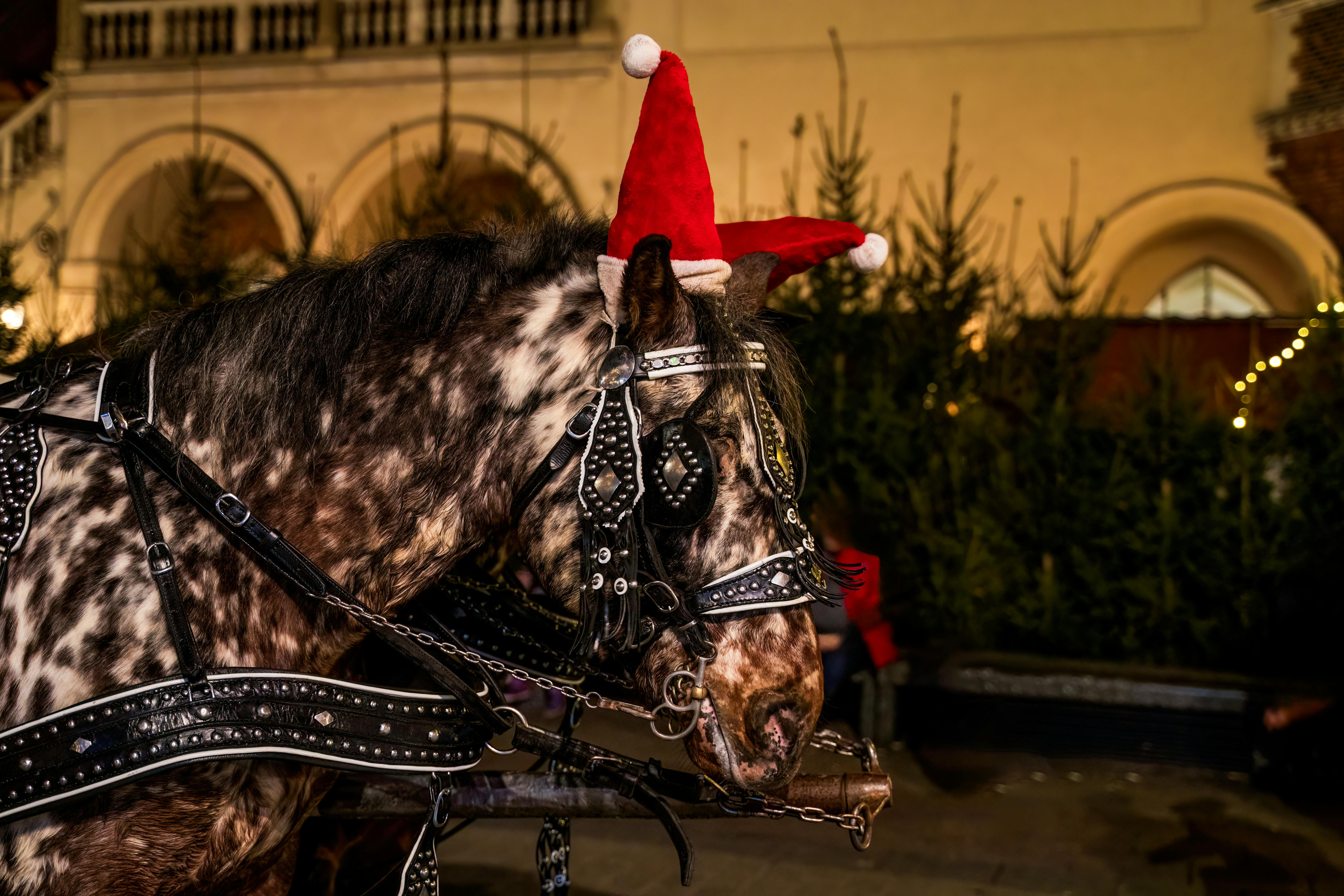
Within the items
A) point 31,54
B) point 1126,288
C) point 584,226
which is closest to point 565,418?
point 584,226

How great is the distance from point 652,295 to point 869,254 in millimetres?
649

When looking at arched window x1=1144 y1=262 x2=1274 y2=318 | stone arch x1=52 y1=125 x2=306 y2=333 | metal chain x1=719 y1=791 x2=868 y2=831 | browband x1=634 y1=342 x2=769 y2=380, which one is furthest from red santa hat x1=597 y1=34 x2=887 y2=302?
stone arch x1=52 y1=125 x2=306 y2=333

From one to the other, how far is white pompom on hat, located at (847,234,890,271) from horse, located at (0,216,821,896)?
0.29m

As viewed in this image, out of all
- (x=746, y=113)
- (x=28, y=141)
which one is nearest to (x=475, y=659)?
(x=746, y=113)

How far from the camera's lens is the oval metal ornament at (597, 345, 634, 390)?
168cm

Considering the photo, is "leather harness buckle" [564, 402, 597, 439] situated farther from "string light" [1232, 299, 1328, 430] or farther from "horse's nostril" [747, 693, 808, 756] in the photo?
"string light" [1232, 299, 1328, 430]

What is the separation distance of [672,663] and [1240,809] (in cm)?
456

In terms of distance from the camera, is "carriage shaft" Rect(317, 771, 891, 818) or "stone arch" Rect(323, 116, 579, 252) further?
"stone arch" Rect(323, 116, 579, 252)

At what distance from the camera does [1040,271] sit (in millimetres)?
11398

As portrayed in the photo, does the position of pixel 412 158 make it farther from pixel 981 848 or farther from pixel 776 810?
pixel 776 810

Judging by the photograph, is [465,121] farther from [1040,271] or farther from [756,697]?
[756,697]

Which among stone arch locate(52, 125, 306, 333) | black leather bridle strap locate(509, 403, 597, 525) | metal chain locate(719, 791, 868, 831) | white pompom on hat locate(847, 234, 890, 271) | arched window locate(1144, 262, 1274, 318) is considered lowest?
metal chain locate(719, 791, 868, 831)

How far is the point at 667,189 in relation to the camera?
1.83m

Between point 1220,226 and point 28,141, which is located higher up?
point 28,141
